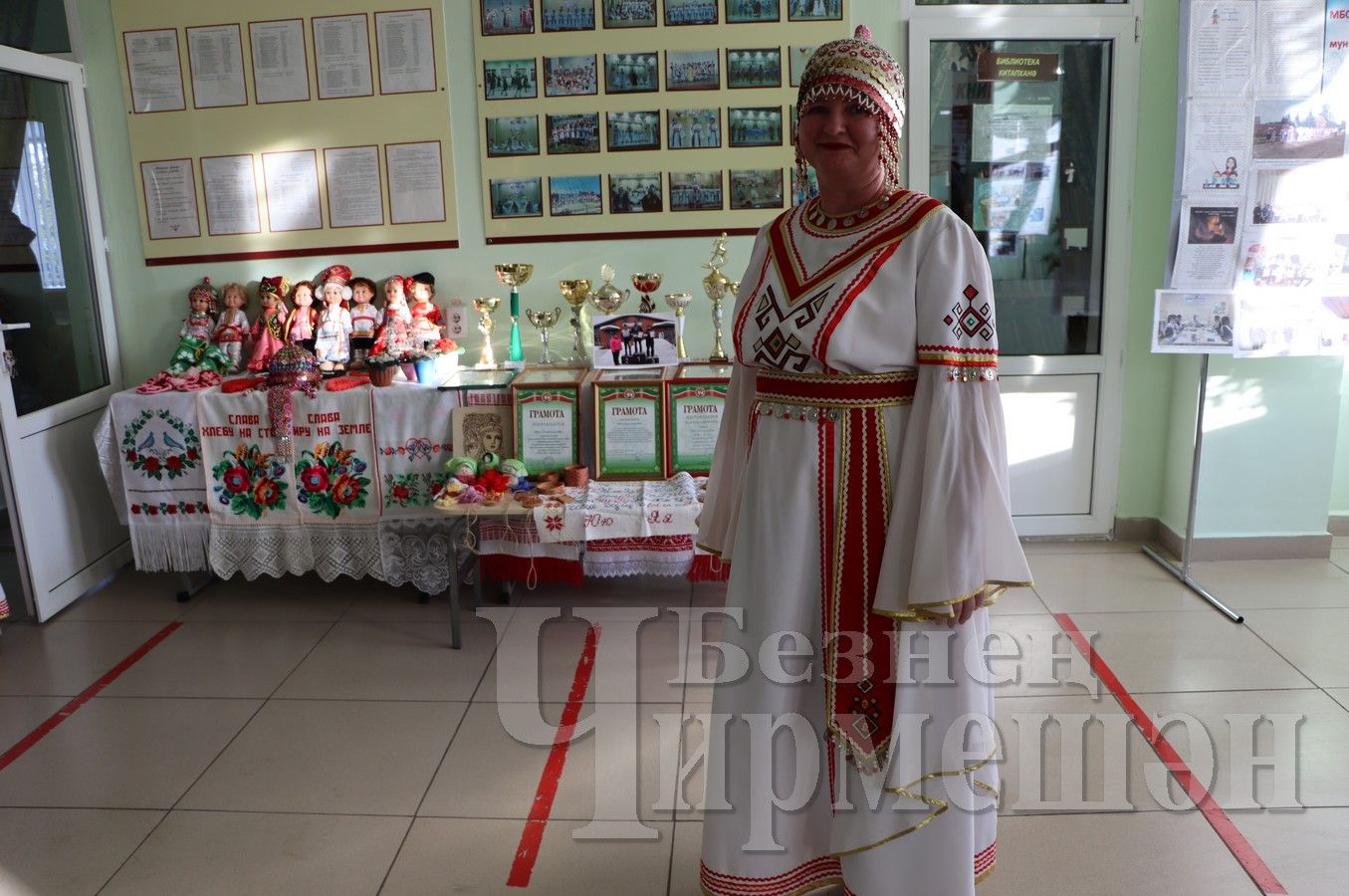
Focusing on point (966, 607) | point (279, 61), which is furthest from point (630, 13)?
point (966, 607)

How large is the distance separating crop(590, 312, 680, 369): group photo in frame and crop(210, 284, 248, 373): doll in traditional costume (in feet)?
5.16

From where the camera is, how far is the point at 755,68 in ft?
14.3

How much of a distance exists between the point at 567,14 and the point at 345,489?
84.2 inches

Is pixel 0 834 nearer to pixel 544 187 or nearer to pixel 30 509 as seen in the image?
pixel 30 509

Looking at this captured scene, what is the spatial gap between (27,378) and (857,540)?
368 centimetres

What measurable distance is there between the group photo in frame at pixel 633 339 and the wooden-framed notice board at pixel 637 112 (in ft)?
1.47

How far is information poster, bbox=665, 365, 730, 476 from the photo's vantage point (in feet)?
13.5

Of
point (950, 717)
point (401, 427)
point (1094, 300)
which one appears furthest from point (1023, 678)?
point (401, 427)

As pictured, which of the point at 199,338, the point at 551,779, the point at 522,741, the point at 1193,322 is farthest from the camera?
the point at 199,338

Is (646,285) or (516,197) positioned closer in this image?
(646,285)

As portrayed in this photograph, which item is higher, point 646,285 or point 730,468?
point 646,285

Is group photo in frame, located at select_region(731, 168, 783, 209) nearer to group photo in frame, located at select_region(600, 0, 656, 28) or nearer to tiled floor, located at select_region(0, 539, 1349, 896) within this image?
group photo in frame, located at select_region(600, 0, 656, 28)

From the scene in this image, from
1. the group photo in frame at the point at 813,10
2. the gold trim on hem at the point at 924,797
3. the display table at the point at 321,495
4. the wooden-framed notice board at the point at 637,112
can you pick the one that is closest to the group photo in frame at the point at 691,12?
the wooden-framed notice board at the point at 637,112

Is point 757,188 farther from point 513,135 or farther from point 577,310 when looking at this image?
point 513,135
